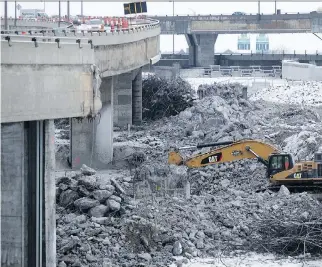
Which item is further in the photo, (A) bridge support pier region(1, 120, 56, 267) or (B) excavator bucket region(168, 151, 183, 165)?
(B) excavator bucket region(168, 151, 183, 165)

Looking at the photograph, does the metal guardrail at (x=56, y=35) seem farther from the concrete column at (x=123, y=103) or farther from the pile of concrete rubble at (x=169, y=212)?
the pile of concrete rubble at (x=169, y=212)

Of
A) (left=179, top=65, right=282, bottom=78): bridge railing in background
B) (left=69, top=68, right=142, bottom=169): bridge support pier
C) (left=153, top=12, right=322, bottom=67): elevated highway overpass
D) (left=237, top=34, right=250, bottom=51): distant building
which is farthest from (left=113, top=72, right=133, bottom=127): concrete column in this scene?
(left=237, top=34, right=250, bottom=51): distant building

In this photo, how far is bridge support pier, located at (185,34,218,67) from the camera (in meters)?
103

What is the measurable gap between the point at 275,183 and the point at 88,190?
8.71 m

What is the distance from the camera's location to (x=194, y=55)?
103438mm

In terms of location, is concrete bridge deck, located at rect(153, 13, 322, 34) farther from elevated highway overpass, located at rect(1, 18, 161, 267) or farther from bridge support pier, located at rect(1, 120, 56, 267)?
bridge support pier, located at rect(1, 120, 56, 267)

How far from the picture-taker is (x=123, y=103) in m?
62.6

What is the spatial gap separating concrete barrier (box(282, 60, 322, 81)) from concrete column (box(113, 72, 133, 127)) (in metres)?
18.5

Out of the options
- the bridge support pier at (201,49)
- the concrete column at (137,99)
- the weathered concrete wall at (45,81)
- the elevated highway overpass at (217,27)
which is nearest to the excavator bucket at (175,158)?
the weathered concrete wall at (45,81)

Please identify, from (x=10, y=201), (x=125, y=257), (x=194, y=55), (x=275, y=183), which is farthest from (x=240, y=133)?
(x=194, y=55)

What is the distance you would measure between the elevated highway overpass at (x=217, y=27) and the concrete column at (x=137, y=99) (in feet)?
123

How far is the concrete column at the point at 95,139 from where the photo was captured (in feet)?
154

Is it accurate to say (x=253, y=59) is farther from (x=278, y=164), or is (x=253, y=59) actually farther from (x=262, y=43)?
(x=278, y=164)

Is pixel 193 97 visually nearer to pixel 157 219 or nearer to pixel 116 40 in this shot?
pixel 116 40
